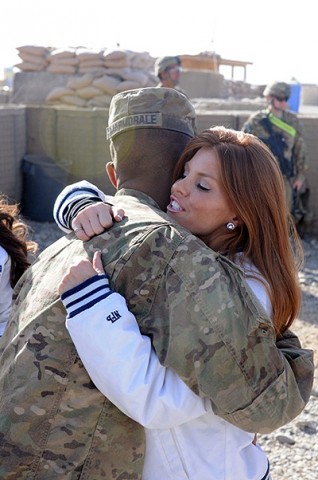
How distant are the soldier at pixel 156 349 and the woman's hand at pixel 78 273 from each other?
3cm

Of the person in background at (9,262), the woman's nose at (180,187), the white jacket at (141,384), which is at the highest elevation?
the woman's nose at (180,187)

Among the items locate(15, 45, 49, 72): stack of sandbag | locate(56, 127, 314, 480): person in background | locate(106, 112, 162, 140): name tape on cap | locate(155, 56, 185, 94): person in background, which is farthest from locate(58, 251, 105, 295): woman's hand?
locate(15, 45, 49, 72): stack of sandbag

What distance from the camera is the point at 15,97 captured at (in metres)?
15.2

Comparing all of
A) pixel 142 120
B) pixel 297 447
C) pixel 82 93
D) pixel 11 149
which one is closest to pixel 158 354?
pixel 142 120

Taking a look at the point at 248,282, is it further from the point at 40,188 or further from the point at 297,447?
the point at 40,188

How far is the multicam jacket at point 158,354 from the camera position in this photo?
1414 millimetres

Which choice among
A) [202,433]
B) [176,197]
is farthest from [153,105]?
[202,433]

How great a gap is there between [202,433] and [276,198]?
532mm

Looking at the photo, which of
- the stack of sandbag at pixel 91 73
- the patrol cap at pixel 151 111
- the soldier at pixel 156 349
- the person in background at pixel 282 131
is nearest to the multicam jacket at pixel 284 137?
the person in background at pixel 282 131

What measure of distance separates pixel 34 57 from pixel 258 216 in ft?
46.0

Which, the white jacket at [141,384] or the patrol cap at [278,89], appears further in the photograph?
the patrol cap at [278,89]

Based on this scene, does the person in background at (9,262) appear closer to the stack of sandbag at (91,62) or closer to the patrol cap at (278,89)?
the patrol cap at (278,89)

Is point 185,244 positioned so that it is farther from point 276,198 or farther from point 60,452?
point 60,452

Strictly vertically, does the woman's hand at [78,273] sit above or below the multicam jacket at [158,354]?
above
